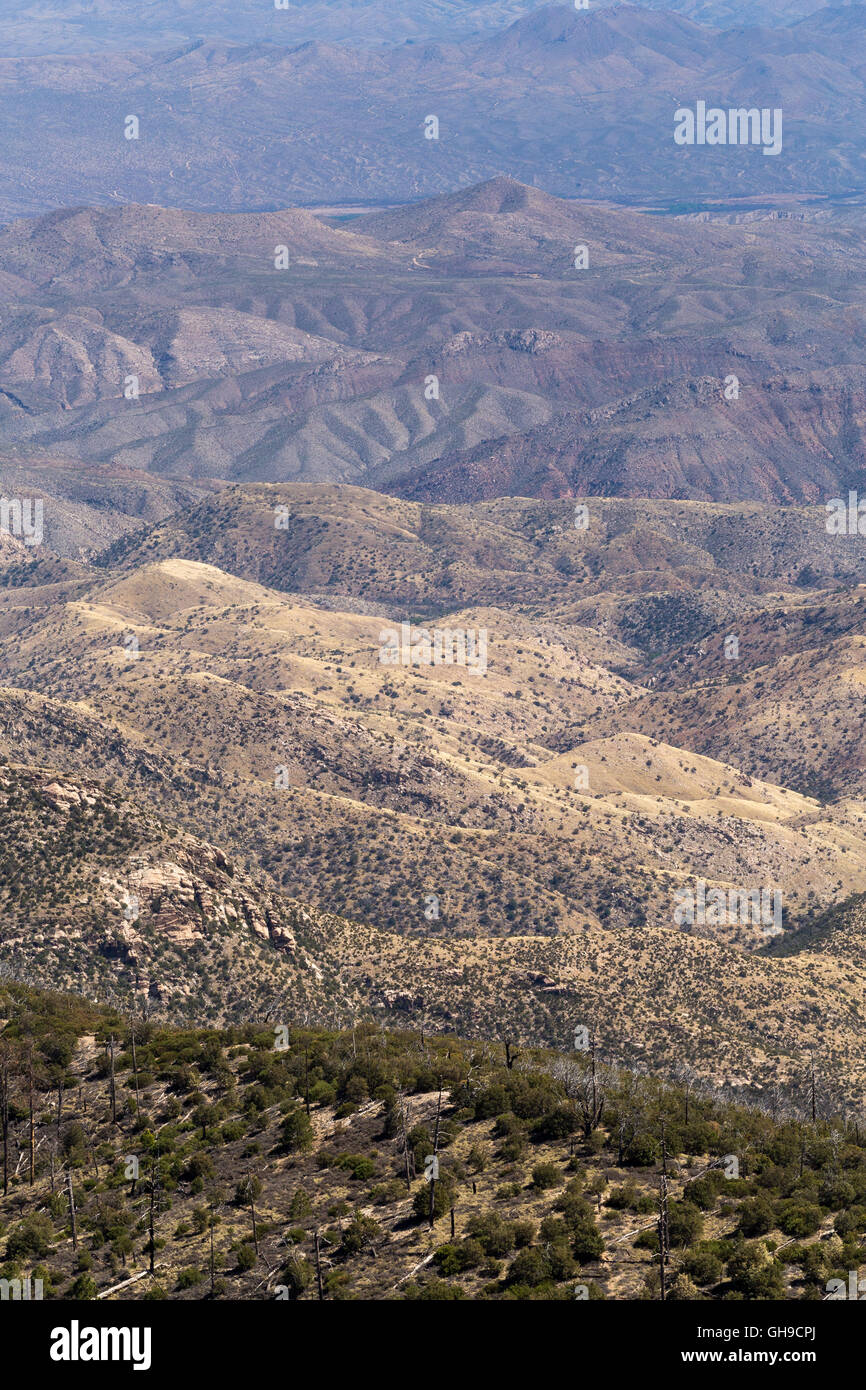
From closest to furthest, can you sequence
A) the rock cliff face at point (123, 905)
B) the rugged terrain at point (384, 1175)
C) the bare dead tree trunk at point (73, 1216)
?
1. the rugged terrain at point (384, 1175)
2. the bare dead tree trunk at point (73, 1216)
3. the rock cliff face at point (123, 905)

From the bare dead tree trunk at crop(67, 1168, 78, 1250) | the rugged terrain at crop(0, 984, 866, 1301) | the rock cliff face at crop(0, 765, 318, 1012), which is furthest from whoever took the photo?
the rock cliff face at crop(0, 765, 318, 1012)

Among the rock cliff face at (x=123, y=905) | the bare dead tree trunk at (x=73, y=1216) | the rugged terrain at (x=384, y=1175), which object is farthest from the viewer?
the rock cliff face at (x=123, y=905)

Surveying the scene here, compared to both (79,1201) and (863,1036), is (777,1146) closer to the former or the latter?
(79,1201)

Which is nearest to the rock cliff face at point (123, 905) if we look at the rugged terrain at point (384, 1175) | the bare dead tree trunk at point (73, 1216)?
the rugged terrain at point (384, 1175)

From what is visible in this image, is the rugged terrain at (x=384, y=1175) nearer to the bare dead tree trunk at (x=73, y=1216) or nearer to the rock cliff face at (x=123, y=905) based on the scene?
the bare dead tree trunk at (x=73, y=1216)

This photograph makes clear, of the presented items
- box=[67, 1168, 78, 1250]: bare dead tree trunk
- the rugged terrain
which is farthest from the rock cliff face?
box=[67, 1168, 78, 1250]: bare dead tree trunk

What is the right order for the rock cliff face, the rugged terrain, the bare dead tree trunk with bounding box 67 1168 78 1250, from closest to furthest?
1. the rugged terrain
2. the bare dead tree trunk with bounding box 67 1168 78 1250
3. the rock cliff face

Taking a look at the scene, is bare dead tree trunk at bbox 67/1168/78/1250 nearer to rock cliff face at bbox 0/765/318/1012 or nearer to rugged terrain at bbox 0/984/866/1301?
rugged terrain at bbox 0/984/866/1301

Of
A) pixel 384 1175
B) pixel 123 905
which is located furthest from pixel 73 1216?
pixel 123 905

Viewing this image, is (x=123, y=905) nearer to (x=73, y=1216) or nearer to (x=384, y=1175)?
(x=384, y=1175)

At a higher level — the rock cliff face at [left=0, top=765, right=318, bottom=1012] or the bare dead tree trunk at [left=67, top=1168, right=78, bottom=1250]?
the rock cliff face at [left=0, top=765, right=318, bottom=1012]
